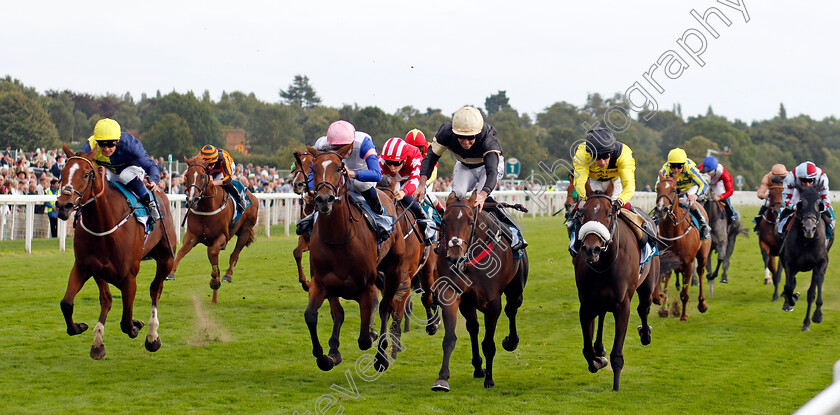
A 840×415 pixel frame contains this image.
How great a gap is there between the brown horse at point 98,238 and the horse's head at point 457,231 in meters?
2.74

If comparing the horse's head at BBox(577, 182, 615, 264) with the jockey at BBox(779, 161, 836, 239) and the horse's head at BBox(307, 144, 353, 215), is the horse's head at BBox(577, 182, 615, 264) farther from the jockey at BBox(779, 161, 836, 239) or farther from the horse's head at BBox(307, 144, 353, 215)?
the jockey at BBox(779, 161, 836, 239)

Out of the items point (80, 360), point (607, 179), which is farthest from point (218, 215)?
point (607, 179)

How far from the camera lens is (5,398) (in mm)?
6078

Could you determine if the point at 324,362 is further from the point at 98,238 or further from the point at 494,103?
the point at 494,103

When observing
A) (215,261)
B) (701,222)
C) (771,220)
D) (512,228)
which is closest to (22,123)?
(215,261)

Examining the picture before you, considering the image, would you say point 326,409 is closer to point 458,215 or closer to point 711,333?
point 458,215

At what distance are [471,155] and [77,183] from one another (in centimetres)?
321

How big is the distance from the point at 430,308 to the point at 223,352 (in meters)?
2.77

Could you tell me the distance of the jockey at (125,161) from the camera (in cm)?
769

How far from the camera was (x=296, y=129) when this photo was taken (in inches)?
2618

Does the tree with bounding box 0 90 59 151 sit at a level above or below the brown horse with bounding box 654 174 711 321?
above

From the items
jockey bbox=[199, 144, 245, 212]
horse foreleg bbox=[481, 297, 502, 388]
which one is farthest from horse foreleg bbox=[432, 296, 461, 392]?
jockey bbox=[199, 144, 245, 212]

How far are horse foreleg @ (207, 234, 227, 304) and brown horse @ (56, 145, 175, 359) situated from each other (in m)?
2.76

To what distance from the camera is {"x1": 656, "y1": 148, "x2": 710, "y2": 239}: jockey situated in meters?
11.5
